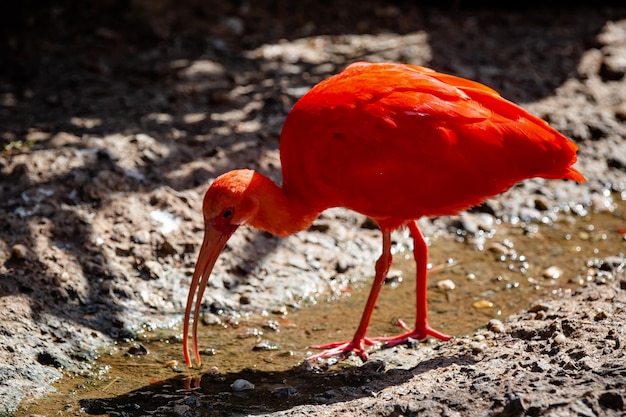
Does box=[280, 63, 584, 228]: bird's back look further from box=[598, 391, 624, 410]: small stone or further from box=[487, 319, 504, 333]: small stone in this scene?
box=[598, 391, 624, 410]: small stone

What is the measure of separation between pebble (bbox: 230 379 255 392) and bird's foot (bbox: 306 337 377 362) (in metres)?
0.39

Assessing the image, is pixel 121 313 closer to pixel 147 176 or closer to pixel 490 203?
pixel 147 176

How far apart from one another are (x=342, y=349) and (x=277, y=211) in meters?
0.83

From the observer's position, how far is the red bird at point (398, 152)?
14.6ft

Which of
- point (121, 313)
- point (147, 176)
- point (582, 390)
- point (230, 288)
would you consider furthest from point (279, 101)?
point (582, 390)

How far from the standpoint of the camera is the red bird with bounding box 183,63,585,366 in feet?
14.6

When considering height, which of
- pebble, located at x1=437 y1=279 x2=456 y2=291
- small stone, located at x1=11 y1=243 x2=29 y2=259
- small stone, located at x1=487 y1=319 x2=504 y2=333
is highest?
small stone, located at x1=11 y1=243 x2=29 y2=259

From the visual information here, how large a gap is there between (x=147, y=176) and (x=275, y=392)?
2071 millimetres

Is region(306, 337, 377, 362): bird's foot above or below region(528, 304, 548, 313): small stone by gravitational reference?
below

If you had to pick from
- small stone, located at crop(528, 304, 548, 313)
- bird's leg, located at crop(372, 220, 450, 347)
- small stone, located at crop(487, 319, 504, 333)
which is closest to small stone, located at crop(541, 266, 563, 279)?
small stone, located at crop(528, 304, 548, 313)

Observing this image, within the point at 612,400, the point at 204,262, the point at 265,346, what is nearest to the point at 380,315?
the point at 265,346

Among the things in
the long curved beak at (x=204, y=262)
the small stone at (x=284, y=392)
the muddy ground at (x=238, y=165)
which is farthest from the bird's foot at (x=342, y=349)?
the long curved beak at (x=204, y=262)

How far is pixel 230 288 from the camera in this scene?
5.40m

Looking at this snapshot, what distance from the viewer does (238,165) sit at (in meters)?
6.16
